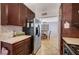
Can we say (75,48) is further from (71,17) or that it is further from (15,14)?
(15,14)

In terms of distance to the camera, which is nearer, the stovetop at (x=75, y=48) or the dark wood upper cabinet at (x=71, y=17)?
the stovetop at (x=75, y=48)

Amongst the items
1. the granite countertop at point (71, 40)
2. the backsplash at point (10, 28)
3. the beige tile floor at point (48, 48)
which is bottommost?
the beige tile floor at point (48, 48)

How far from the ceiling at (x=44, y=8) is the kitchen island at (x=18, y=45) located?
1.17 ft

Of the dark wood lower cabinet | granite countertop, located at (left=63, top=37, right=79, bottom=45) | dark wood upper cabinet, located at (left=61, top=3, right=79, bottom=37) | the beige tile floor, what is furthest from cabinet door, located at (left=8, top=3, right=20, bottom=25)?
granite countertop, located at (left=63, top=37, right=79, bottom=45)

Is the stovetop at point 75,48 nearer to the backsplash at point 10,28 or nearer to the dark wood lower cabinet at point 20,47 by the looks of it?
the dark wood lower cabinet at point 20,47

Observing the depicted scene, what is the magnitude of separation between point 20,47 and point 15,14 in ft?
1.45

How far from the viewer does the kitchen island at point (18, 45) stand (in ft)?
5.06

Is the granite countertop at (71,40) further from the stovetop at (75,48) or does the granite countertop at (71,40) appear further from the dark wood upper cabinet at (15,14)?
the dark wood upper cabinet at (15,14)

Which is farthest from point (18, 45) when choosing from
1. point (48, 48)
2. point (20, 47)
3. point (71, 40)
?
point (71, 40)

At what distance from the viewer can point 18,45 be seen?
1.57 metres

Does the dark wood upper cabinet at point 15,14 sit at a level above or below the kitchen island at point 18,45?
above

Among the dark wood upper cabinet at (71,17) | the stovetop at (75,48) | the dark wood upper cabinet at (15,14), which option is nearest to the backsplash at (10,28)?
the dark wood upper cabinet at (15,14)
